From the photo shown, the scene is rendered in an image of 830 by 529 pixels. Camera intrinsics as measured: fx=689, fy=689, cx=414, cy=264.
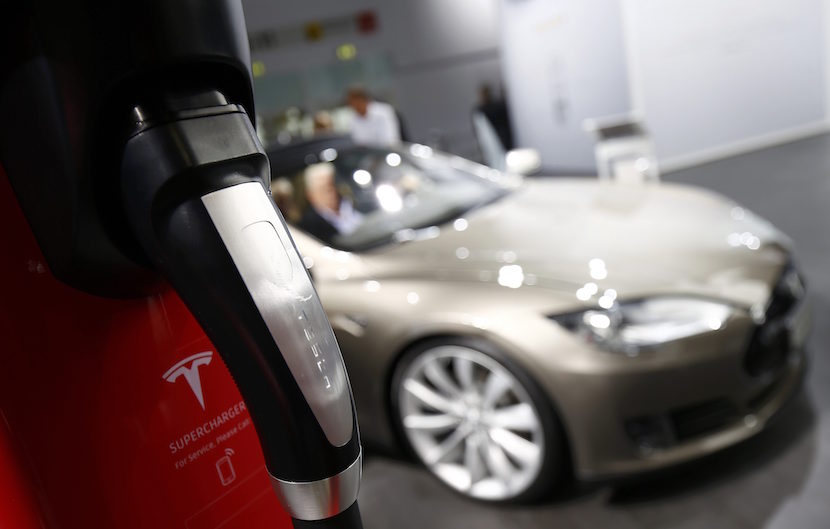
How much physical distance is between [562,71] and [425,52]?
313 centimetres

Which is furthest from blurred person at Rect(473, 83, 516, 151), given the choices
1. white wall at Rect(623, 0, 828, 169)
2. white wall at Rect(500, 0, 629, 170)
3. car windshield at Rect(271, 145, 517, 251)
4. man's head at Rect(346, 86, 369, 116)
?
car windshield at Rect(271, 145, 517, 251)

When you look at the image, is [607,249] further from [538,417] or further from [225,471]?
[225,471]

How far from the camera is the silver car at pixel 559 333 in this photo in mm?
2014

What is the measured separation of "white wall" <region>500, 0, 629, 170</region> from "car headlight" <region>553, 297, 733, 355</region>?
6.51 meters

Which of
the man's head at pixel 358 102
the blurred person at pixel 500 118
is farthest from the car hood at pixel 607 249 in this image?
the blurred person at pixel 500 118

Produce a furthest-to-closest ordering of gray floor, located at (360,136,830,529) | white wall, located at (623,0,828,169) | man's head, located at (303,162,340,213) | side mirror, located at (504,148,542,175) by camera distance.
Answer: white wall, located at (623,0,828,169)
side mirror, located at (504,148,542,175)
man's head, located at (303,162,340,213)
gray floor, located at (360,136,830,529)

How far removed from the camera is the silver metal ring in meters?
0.51

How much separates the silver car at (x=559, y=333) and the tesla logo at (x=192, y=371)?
58.9 inches

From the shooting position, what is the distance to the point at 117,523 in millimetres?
596

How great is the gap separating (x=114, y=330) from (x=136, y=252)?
0.09 meters

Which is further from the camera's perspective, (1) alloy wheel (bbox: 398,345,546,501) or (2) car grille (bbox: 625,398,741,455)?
(1) alloy wheel (bbox: 398,345,546,501)

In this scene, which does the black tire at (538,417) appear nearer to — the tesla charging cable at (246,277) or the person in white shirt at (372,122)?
the tesla charging cable at (246,277)

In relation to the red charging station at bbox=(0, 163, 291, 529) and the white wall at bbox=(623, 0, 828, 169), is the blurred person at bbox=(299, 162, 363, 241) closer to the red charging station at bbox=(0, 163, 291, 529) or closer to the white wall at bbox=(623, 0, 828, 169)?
the red charging station at bbox=(0, 163, 291, 529)

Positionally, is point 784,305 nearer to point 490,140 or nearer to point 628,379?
point 628,379
